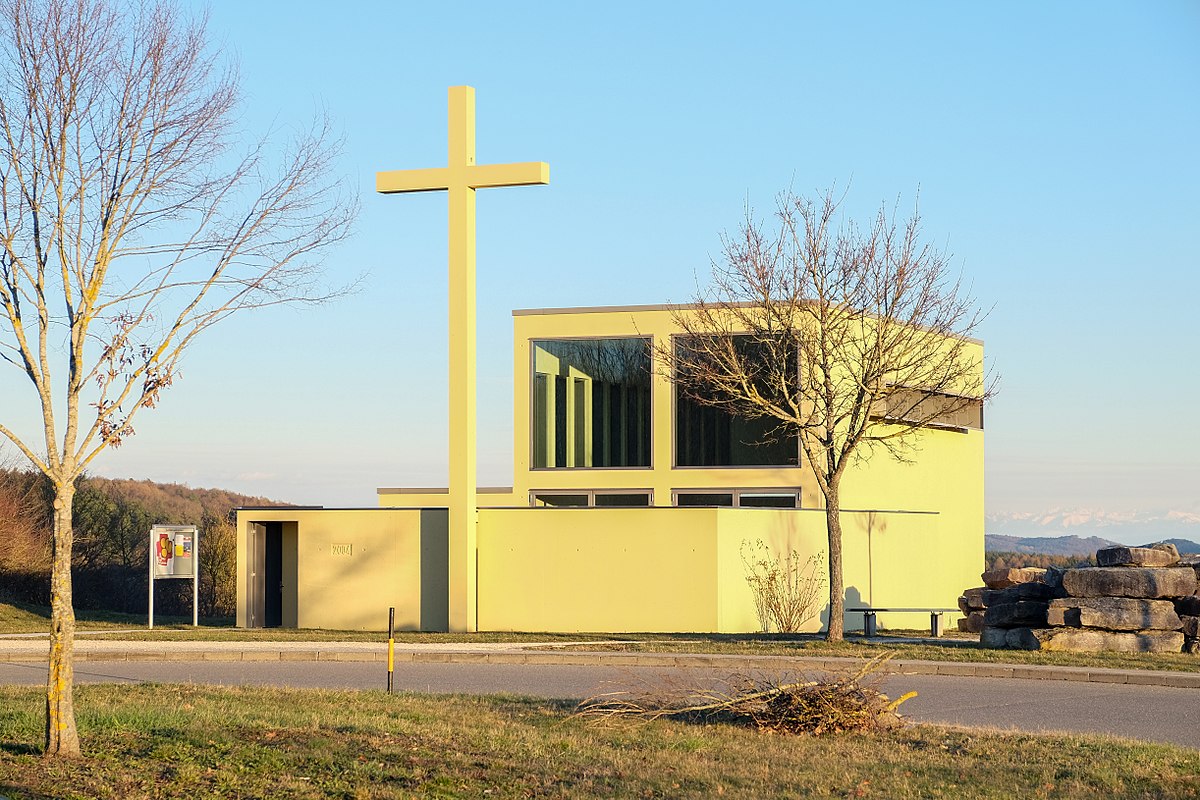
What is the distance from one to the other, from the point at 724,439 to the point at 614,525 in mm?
5555

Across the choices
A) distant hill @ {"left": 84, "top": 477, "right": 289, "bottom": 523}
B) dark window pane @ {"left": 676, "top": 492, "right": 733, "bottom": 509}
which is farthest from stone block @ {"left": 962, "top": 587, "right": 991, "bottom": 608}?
distant hill @ {"left": 84, "top": 477, "right": 289, "bottom": 523}

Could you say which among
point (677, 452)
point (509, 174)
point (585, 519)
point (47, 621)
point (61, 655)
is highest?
point (509, 174)

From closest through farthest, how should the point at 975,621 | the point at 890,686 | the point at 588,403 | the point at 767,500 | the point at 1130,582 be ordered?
the point at 890,686, the point at 1130,582, the point at 975,621, the point at 767,500, the point at 588,403

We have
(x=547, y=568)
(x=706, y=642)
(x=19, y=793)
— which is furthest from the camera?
(x=547, y=568)

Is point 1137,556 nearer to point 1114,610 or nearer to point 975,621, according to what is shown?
point 1114,610

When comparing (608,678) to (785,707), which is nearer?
(785,707)

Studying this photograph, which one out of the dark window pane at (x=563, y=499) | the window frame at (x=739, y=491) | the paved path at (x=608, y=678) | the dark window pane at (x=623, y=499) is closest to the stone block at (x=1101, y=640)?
the paved path at (x=608, y=678)

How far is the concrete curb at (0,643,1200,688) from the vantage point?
18.8m

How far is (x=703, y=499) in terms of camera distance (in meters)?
32.5

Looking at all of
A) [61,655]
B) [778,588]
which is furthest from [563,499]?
[61,655]

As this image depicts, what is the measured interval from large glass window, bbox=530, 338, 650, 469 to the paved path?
10976 millimetres

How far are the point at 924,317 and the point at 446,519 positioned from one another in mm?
10008

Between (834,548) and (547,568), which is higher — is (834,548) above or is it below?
above

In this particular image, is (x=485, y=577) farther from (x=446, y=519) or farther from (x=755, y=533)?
(x=755, y=533)
